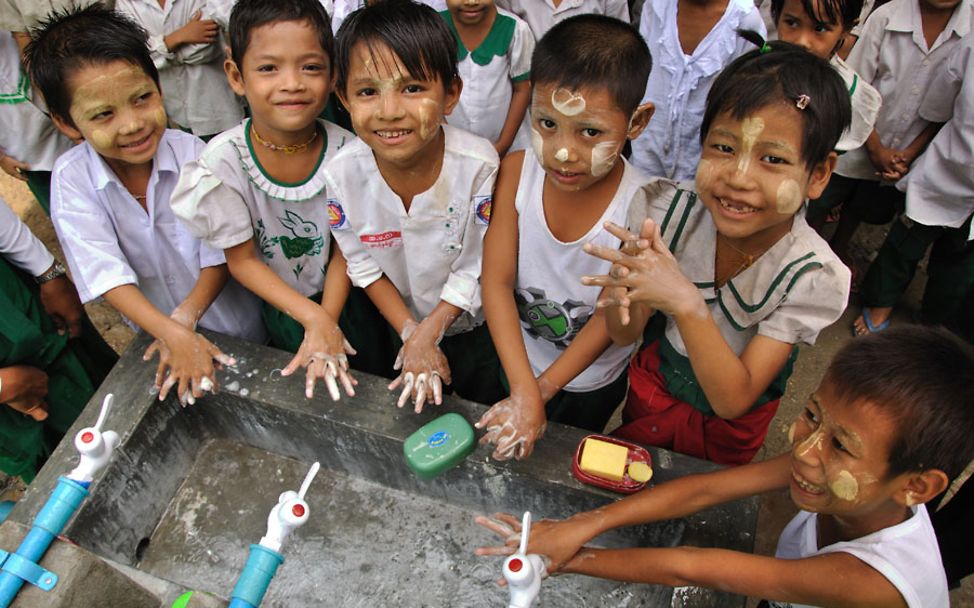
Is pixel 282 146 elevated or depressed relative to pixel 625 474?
elevated

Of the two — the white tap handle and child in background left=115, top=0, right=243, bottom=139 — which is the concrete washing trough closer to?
the white tap handle

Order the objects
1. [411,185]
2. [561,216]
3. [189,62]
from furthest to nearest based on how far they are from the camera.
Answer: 1. [189,62]
2. [411,185]
3. [561,216]

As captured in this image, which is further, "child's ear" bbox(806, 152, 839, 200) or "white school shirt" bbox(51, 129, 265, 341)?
"white school shirt" bbox(51, 129, 265, 341)

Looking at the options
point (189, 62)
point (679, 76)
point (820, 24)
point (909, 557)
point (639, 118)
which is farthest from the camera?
point (189, 62)

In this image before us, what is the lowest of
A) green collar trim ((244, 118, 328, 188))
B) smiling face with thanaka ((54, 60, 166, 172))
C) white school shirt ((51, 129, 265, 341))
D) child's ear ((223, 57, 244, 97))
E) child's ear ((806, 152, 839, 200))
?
white school shirt ((51, 129, 265, 341))

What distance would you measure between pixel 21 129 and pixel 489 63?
1896mm

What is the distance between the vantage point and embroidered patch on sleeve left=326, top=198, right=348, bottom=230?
1.94m

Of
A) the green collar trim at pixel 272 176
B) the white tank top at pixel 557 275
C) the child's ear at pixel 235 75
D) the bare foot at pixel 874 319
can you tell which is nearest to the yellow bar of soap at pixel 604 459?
the white tank top at pixel 557 275

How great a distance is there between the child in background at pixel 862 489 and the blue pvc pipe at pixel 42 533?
2.64 feet

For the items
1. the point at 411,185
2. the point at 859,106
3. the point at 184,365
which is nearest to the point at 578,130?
the point at 411,185

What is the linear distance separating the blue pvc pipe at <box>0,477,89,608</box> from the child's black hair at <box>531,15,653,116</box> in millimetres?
1347

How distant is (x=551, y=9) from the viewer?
2.65 m

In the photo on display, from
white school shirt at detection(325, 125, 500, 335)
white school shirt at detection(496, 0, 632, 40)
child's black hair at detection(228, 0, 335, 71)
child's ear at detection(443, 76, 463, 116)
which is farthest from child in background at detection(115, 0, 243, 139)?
child's ear at detection(443, 76, 463, 116)

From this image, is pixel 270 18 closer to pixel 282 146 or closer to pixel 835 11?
pixel 282 146
